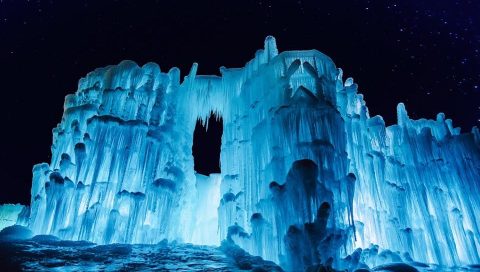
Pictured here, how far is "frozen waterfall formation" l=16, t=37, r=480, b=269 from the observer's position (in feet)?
35.1

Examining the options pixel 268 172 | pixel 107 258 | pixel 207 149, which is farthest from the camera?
pixel 207 149

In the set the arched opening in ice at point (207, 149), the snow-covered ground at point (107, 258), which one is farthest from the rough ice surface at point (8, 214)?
the arched opening in ice at point (207, 149)

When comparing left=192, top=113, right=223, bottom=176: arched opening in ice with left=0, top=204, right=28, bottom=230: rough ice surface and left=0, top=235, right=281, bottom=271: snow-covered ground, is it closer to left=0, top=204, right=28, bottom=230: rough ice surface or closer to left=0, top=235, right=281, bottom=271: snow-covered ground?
left=0, top=204, right=28, bottom=230: rough ice surface

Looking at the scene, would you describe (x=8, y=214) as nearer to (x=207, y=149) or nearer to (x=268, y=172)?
(x=207, y=149)

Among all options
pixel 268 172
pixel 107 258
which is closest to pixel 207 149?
pixel 268 172

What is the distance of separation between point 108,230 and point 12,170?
3212 cm

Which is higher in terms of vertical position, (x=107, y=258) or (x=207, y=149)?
(x=207, y=149)

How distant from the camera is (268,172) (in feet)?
37.8

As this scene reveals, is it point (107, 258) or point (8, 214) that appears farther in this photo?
point (8, 214)

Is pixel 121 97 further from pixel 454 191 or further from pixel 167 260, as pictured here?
pixel 454 191

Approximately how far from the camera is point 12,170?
3844 cm

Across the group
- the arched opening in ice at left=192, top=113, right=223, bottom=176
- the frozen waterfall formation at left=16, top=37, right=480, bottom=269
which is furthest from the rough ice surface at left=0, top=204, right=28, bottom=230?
the arched opening in ice at left=192, top=113, right=223, bottom=176

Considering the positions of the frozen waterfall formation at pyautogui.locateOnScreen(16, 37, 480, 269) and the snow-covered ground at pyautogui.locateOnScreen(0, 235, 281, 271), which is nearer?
the snow-covered ground at pyautogui.locateOnScreen(0, 235, 281, 271)

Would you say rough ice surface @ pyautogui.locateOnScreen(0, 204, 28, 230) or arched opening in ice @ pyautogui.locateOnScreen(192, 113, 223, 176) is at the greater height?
arched opening in ice @ pyautogui.locateOnScreen(192, 113, 223, 176)
